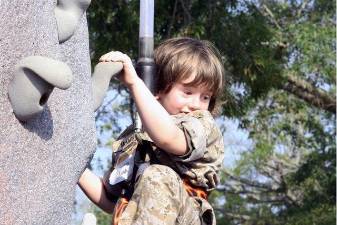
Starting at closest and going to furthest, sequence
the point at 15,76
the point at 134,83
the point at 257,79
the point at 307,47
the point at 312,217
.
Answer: the point at 15,76 → the point at 134,83 → the point at 257,79 → the point at 307,47 → the point at 312,217

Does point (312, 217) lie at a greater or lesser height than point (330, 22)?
lesser

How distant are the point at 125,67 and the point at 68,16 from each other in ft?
2.03

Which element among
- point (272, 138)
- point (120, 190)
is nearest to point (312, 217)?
point (272, 138)

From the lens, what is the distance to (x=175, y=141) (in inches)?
118

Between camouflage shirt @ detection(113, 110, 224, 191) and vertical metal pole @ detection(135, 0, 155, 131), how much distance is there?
0.15 metres

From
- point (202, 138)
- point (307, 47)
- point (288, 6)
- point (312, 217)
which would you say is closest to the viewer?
point (202, 138)

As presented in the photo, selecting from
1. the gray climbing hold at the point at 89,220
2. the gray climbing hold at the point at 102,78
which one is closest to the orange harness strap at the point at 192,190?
the gray climbing hold at the point at 102,78

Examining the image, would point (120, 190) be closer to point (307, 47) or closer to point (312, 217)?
point (307, 47)

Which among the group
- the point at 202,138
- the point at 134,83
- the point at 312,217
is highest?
the point at 134,83

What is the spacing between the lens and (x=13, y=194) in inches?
79.1

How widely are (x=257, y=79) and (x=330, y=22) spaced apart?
3468mm

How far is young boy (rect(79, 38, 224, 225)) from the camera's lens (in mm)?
2945

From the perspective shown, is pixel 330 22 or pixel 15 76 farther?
pixel 330 22

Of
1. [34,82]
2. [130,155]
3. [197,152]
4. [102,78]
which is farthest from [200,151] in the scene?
[34,82]
